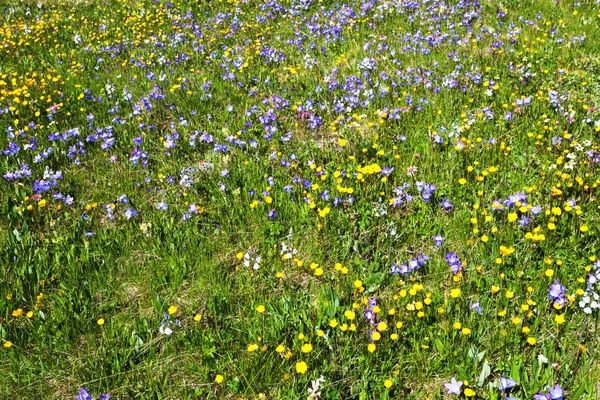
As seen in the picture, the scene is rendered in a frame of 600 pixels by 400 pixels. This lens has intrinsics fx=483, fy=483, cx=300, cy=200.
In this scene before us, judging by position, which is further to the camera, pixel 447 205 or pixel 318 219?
pixel 318 219

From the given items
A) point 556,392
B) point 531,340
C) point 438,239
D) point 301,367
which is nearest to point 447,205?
point 438,239

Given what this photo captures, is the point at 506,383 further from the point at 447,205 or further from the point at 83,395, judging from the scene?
the point at 83,395

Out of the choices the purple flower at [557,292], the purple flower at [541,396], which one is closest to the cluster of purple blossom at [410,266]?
the purple flower at [557,292]

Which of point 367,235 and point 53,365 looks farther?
point 367,235

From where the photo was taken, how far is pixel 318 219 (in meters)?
4.16

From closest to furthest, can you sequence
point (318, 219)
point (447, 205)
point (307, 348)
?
1. point (307, 348)
2. point (447, 205)
3. point (318, 219)

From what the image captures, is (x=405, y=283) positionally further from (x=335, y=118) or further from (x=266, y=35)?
(x=266, y=35)

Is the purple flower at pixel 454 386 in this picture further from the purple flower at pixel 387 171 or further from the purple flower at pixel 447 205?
the purple flower at pixel 387 171

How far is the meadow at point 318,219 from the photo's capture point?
3027mm

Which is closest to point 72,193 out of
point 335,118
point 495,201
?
point 335,118

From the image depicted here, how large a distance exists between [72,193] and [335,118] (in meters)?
2.99

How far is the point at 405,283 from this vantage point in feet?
11.7

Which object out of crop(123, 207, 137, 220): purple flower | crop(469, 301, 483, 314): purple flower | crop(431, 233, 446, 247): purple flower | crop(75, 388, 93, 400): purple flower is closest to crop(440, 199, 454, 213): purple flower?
crop(431, 233, 446, 247): purple flower

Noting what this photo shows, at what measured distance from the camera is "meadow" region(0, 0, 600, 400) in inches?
119
